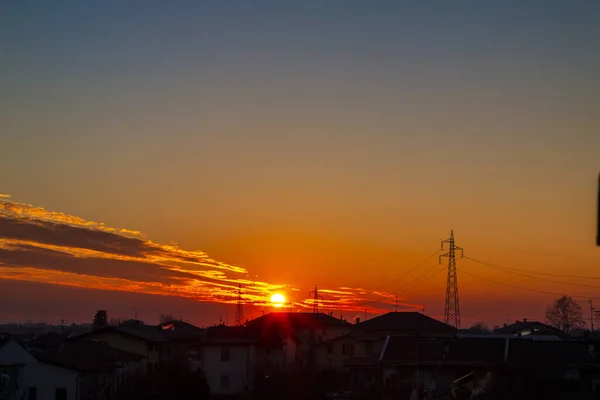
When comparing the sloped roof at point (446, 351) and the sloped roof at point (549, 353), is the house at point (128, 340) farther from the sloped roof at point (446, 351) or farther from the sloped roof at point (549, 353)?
the sloped roof at point (549, 353)

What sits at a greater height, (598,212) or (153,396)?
(598,212)

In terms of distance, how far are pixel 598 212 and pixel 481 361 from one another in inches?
1797

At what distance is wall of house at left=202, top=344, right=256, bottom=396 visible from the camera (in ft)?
219

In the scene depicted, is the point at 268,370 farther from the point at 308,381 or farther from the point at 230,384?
the point at 308,381

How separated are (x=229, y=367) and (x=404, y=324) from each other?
24199mm

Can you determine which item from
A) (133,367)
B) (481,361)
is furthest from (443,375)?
(133,367)

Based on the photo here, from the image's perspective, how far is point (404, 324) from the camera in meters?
84.3

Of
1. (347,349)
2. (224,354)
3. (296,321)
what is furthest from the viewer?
(296,321)

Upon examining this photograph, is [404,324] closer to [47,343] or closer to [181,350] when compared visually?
[181,350]

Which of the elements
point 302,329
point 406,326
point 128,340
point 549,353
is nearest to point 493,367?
point 549,353

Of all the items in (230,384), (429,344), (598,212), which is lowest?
(230,384)

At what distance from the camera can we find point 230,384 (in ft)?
219

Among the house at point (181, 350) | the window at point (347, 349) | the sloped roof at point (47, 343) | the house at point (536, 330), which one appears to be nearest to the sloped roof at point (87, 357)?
the house at point (181, 350)

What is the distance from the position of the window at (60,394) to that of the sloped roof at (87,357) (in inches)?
59.8
